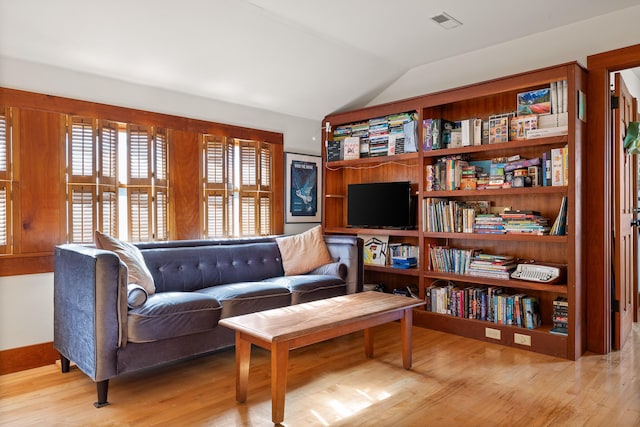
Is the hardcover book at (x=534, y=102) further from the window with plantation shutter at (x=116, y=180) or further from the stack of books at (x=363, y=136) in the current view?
the window with plantation shutter at (x=116, y=180)

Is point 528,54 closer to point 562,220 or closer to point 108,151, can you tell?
point 562,220

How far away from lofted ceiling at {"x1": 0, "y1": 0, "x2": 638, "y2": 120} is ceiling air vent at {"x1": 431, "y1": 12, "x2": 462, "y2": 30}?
5 cm

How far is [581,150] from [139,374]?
11.6ft

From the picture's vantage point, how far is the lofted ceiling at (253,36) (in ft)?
9.43

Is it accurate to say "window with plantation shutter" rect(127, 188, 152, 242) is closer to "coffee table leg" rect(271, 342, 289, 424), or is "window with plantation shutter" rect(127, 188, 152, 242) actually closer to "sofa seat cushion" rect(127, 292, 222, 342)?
"sofa seat cushion" rect(127, 292, 222, 342)

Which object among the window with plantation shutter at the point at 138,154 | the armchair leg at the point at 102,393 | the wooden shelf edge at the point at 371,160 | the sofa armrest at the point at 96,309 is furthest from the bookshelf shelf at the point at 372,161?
the armchair leg at the point at 102,393

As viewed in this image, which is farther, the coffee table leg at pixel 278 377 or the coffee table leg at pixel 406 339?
the coffee table leg at pixel 406 339

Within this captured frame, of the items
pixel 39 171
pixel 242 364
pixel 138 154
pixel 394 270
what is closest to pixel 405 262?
pixel 394 270

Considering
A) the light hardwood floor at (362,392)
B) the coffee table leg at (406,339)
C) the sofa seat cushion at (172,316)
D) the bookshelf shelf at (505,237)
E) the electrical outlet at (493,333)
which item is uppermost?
the bookshelf shelf at (505,237)

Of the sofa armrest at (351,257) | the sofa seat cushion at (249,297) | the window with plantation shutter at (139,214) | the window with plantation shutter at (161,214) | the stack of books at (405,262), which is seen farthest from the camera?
the stack of books at (405,262)

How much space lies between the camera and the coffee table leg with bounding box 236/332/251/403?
2.37 m

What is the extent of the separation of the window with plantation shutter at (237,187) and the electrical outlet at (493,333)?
7.53ft

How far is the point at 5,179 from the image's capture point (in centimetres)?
292

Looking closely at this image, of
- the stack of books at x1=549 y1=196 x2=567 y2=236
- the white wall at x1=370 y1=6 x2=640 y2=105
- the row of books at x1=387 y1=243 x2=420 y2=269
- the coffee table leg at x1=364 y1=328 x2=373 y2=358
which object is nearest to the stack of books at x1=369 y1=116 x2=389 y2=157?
the white wall at x1=370 y1=6 x2=640 y2=105
